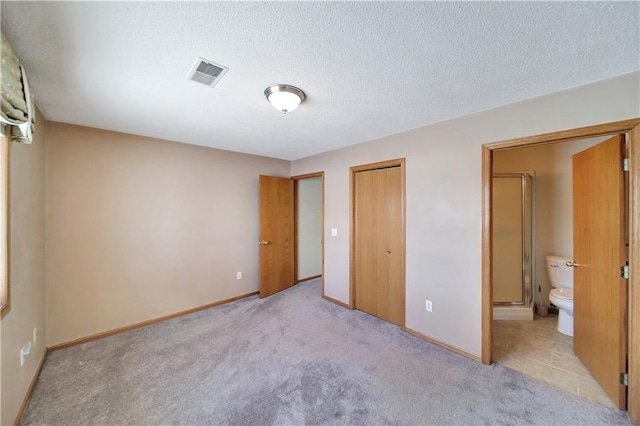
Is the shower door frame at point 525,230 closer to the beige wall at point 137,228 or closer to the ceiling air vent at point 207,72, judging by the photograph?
the ceiling air vent at point 207,72

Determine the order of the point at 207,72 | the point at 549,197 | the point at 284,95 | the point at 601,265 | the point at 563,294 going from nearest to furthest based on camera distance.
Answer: the point at 207,72 < the point at 284,95 < the point at 601,265 < the point at 563,294 < the point at 549,197

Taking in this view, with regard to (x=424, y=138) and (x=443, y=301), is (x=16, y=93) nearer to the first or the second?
(x=424, y=138)

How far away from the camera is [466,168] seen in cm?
232

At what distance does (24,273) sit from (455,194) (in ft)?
12.2

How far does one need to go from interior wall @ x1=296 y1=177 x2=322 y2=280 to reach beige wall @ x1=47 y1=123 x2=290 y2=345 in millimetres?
1061

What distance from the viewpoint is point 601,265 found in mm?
1894

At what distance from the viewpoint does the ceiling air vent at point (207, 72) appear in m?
1.47

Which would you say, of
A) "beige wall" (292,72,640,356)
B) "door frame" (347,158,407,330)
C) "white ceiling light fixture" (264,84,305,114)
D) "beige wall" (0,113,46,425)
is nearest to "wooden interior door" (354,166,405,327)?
"door frame" (347,158,407,330)

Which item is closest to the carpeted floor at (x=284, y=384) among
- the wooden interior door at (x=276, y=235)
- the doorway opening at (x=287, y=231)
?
the wooden interior door at (x=276, y=235)

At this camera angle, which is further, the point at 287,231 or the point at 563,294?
the point at 287,231

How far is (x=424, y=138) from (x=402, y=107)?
66 centimetres

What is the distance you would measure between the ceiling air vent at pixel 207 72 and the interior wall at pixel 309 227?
2951mm

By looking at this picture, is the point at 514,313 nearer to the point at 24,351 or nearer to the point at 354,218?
the point at 354,218

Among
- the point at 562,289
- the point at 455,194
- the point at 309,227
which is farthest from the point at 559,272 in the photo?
the point at 309,227
